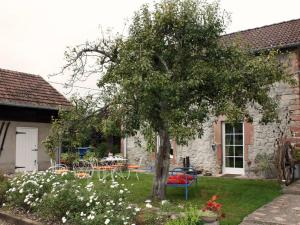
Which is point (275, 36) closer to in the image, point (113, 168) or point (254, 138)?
point (254, 138)

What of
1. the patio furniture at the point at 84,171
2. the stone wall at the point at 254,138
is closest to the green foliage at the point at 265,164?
the stone wall at the point at 254,138

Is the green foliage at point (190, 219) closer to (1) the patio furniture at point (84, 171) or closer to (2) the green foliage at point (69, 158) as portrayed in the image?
(1) the patio furniture at point (84, 171)

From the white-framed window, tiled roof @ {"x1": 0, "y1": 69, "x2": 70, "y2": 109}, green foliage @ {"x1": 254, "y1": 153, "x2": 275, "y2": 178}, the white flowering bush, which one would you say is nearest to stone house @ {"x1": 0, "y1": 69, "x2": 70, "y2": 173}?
tiled roof @ {"x1": 0, "y1": 69, "x2": 70, "y2": 109}

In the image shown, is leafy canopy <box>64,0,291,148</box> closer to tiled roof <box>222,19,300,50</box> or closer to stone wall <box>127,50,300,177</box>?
stone wall <box>127,50,300,177</box>

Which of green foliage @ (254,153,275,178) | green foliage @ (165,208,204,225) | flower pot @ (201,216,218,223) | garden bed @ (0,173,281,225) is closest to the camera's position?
green foliage @ (165,208,204,225)

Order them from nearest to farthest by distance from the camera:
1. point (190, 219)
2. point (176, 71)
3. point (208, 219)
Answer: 1. point (190, 219)
2. point (208, 219)
3. point (176, 71)

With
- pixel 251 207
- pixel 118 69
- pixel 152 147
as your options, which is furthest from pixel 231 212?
pixel 118 69

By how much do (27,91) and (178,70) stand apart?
949cm

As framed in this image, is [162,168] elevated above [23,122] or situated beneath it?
Result: situated beneath

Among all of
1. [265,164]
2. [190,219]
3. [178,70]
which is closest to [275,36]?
[265,164]

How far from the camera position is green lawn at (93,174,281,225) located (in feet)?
26.2

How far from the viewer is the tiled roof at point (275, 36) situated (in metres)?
12.2

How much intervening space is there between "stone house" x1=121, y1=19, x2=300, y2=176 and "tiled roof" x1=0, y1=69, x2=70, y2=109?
186 inches

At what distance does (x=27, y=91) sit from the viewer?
15.6 meters
